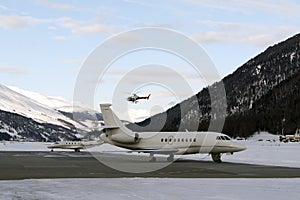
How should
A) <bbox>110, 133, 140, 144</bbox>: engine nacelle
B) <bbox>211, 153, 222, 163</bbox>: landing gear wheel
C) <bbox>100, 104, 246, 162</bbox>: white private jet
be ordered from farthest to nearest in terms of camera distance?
<bbox>110, 133, 140, 144</bbox>: engine nacelle, <bbox>211, 153, 222, 163</bbox>: landing gear wheel, <bbox>100, 104, 246, 162</bbox>: white private jet

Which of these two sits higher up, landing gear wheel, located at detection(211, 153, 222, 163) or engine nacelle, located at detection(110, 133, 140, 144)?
engine nacelle, located at detection(110, 133, 140, 144)

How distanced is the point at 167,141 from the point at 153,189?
26166 mm

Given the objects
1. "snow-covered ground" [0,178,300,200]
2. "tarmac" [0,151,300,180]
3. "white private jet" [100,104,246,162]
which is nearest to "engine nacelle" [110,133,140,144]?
"white private jet" [100,104,246,162]

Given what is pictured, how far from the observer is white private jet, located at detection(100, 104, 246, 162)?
1632 inches

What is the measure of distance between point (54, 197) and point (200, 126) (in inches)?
6829

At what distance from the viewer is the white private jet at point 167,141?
41441 mm

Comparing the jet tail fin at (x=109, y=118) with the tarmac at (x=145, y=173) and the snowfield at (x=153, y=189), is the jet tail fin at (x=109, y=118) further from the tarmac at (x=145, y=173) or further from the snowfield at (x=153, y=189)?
the snowfield at (x=153, y=189)

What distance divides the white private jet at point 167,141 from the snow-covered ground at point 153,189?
19565mm

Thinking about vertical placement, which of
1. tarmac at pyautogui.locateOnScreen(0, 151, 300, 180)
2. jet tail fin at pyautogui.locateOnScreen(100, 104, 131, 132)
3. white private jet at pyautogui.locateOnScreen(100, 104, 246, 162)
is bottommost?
tarmac at pyautogui.locateOnScreen(0, 151, 300, 180)

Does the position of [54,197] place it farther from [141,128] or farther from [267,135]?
[267,135]

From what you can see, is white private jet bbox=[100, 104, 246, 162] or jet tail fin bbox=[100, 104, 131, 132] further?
jet tail fin bbox=[100, 104, 131, 132]

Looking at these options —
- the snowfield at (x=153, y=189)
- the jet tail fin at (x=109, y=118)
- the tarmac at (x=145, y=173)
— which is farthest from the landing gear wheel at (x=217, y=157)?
the snowfield at (x=153, y=189)

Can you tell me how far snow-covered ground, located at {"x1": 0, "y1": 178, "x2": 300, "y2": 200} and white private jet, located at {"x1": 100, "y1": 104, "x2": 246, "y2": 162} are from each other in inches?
770

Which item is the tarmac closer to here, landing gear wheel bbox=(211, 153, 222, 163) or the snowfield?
the snowfield
